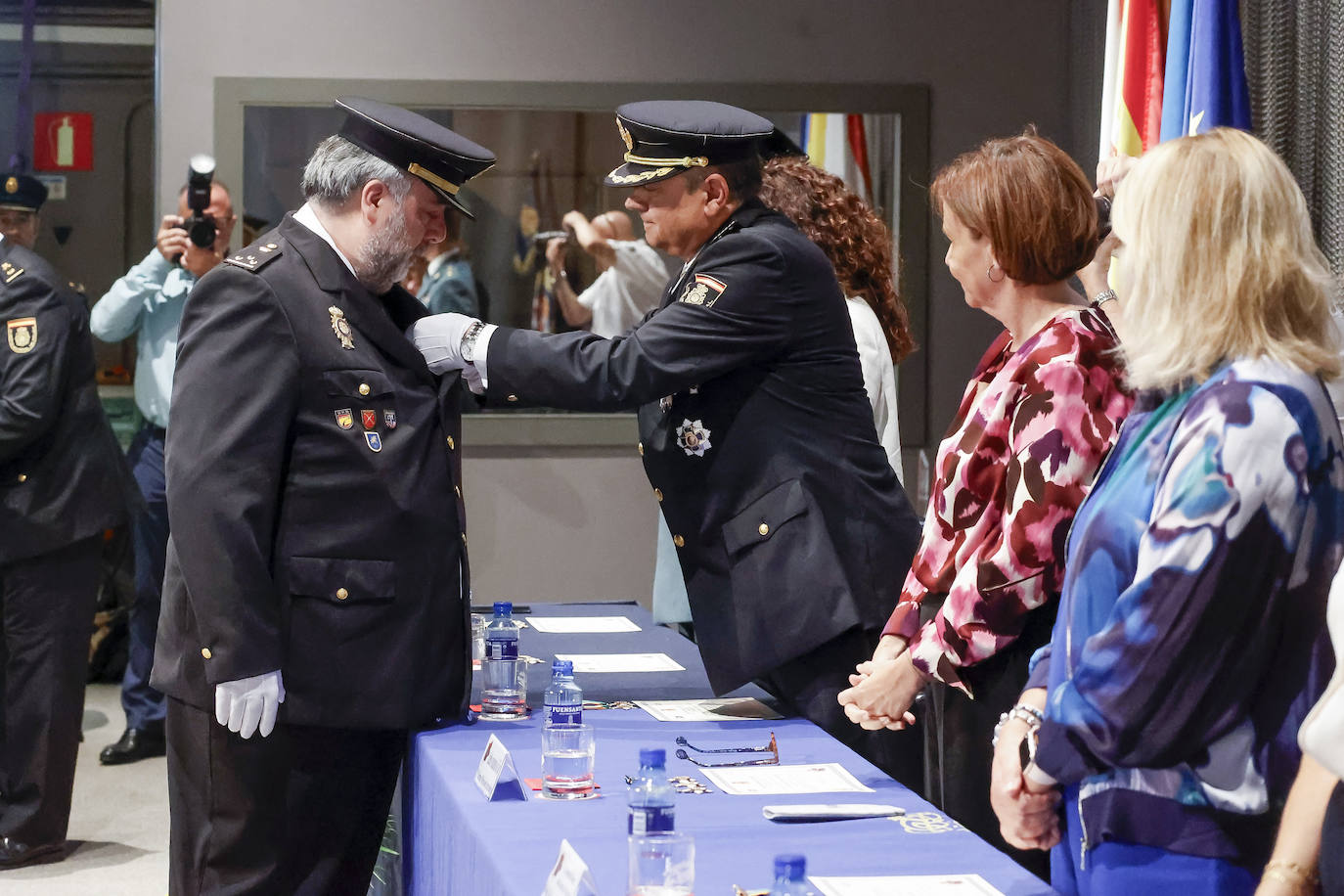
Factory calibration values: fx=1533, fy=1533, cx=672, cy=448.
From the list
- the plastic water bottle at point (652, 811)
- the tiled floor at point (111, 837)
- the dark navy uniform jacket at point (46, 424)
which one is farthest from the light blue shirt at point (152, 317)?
the plastic water bottle at point (652, 811)

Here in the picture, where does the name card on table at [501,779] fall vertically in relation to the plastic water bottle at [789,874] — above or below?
below

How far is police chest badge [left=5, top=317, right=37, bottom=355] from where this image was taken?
13.1 feet

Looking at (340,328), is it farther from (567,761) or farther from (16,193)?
(16,193)

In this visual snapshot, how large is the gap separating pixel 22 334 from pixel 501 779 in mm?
2692

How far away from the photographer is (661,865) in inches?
57.2

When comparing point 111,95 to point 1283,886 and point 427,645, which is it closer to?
point 427,645

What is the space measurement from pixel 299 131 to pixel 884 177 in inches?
82.4

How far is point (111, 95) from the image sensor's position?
6648 mm

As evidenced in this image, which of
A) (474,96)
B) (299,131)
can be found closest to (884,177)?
(474,96)

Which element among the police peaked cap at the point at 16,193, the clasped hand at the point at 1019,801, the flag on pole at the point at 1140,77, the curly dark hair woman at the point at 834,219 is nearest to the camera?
the clasped hand at the point at 1019,801

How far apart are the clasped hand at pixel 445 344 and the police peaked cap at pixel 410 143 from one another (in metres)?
0.20

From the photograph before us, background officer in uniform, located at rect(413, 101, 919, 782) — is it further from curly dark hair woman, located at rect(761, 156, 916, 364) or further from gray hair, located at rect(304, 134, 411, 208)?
curly dark hair woman, located at rect(761, 156, 916, 364)

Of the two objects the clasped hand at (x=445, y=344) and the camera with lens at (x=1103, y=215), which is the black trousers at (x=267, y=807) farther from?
the camera with lens at (x=1103, y=215)

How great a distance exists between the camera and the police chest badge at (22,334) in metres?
4.00
